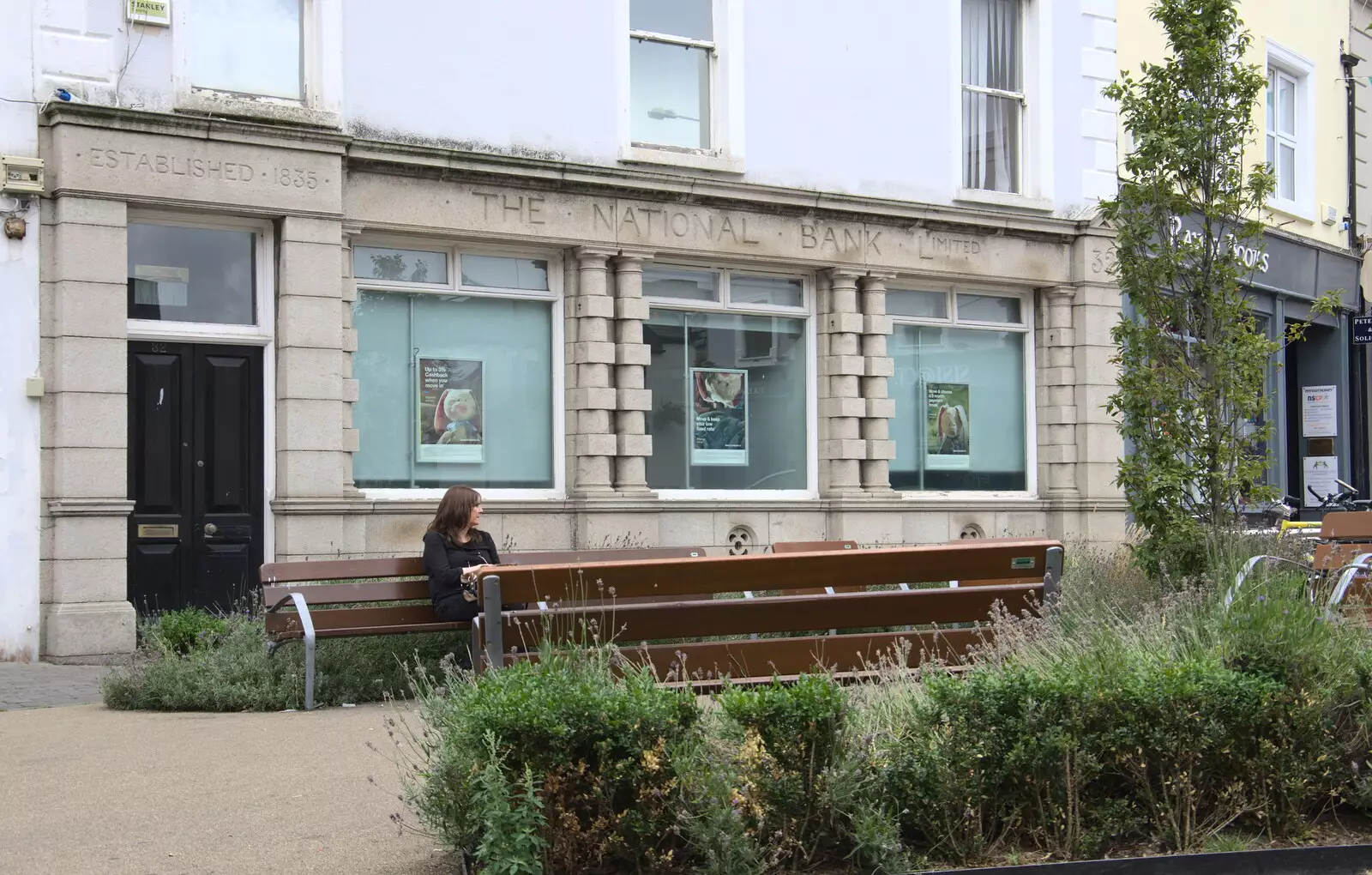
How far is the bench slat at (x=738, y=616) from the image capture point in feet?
23.7

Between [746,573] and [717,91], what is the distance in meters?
10.2

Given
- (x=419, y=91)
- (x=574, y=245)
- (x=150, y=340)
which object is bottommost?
(x=150, y=340)

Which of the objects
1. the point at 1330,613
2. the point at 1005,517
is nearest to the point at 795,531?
the point at 1005,517

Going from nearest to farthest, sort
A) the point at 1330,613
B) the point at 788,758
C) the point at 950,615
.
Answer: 1. the point at 788,758
2. the point at 1330,613
3. the point at 950,615

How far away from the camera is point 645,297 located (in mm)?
16062

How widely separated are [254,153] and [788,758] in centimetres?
988

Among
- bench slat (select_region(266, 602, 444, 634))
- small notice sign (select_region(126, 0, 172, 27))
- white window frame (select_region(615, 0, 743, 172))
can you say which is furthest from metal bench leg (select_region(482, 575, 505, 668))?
white window frame (select_region(615, 0, 743, 172))

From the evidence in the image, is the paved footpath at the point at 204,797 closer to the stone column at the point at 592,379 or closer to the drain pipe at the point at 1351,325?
the stone column at the point at 592,379

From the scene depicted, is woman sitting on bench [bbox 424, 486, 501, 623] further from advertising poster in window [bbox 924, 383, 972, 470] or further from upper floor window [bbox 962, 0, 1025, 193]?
upper floor window [bbox 962, 0, 1025, 193]

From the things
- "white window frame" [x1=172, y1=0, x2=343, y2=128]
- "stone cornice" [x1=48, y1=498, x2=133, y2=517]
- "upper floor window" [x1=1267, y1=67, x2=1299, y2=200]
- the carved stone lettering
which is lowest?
"stone cornice" [x1=48, y1=498, x2=133, y2=517]

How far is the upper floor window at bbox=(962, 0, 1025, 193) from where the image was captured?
18.5 meters

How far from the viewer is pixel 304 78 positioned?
14.1 metres

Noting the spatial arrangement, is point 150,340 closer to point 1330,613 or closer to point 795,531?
point 795,531

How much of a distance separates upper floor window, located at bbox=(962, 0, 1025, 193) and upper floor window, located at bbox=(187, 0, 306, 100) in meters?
8.03
